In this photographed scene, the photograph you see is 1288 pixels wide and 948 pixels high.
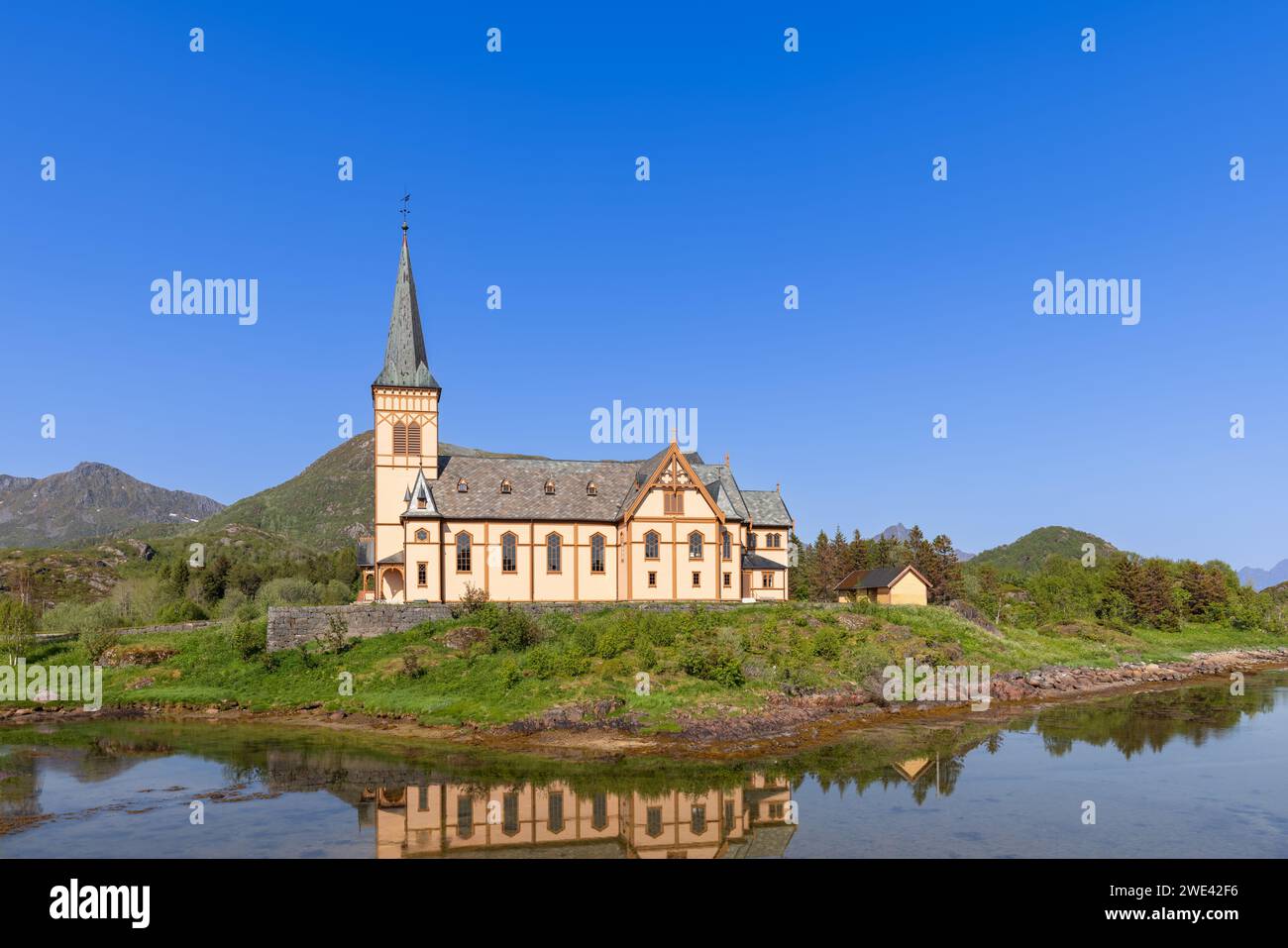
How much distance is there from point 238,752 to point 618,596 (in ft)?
84.9

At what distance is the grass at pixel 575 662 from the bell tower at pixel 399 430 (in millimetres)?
9175

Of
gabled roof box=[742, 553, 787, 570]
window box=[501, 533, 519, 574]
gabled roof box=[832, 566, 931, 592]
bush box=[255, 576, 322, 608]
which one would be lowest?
bush box=[255, 576, 322, 608]

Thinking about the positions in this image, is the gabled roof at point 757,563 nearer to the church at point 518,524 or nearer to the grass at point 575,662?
the church at point 518,524

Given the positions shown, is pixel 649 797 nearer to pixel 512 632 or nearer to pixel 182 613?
pixel 512 632

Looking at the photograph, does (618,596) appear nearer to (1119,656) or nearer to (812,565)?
(1119,656)

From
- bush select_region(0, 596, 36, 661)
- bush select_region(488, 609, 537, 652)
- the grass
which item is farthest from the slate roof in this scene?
bush select_region(0, 596, 36, 661)

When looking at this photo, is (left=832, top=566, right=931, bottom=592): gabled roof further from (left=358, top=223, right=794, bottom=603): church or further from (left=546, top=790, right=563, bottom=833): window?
(left=546, top=790, right=563, bottom=833): window

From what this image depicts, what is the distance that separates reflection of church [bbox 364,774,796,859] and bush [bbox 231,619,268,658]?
21275 millimetres

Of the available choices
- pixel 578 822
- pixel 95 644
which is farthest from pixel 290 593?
pixel 578 822

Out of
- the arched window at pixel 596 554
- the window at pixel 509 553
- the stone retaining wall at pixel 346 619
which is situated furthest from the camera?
the arched window at pixel 596 554

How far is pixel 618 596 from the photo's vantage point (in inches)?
2078

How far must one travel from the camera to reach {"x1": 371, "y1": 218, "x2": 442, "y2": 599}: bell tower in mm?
52312

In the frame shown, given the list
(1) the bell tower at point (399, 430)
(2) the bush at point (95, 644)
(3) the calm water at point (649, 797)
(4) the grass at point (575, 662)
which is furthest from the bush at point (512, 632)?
(2) the bush at point (95, 644)

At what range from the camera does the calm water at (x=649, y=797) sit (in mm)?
20156
